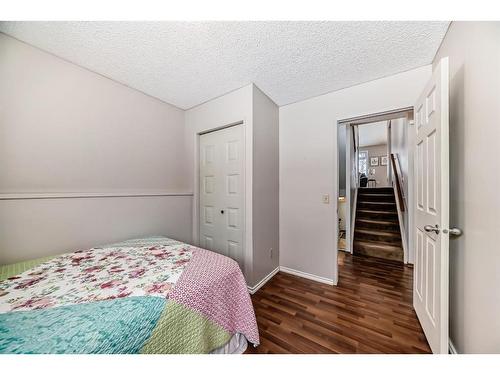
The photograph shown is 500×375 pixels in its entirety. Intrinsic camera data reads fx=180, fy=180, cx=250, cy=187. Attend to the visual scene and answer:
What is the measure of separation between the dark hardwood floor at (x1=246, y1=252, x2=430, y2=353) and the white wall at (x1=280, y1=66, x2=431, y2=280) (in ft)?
1.04

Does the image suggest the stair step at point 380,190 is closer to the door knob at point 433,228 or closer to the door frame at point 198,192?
the door knob at point 433,228

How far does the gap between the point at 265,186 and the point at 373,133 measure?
555cm

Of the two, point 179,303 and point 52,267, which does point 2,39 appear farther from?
point 179,303

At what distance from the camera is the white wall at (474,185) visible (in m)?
0.86

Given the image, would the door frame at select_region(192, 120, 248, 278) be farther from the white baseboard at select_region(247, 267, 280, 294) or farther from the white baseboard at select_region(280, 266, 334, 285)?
the white baseboard at select_region(280, 266, 334, 285)

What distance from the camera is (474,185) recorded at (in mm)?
1003

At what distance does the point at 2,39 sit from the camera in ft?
4.45

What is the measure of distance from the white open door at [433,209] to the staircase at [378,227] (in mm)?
1515

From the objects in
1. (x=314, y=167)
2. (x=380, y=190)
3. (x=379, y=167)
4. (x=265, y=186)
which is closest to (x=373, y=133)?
(x=379, y=167)

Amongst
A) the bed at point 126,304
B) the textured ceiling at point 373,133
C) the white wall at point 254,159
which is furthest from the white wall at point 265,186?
the textured ceiling at point 373,133

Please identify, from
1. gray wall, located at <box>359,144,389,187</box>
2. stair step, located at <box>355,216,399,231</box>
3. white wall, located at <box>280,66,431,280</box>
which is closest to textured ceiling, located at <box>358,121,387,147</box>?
gray wall, located at <box>359,144,389,187</box>

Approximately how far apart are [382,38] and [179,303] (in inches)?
89.7
